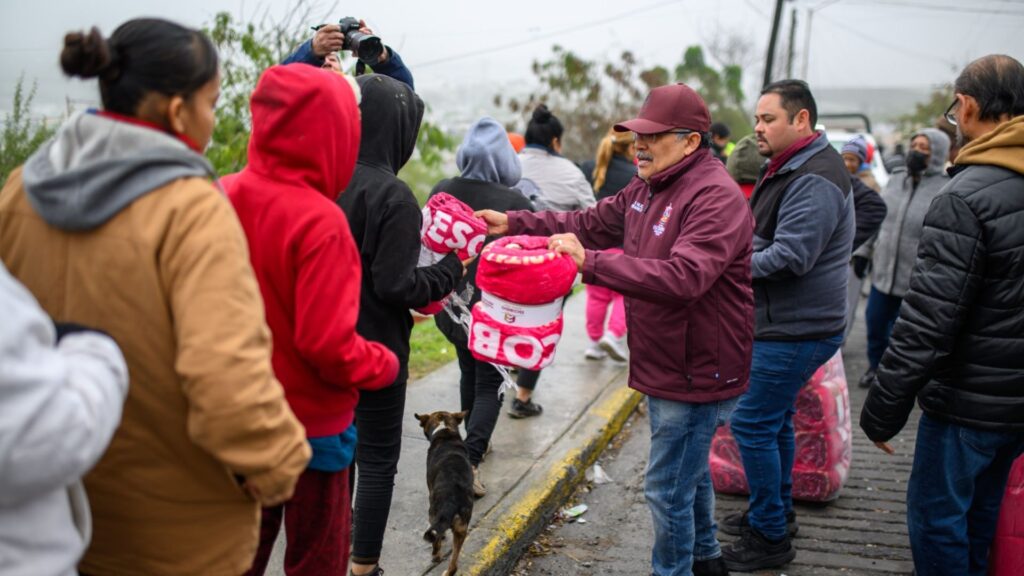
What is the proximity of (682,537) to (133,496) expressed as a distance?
231cm

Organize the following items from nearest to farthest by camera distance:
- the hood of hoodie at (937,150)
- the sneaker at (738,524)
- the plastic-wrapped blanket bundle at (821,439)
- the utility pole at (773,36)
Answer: the sneaker at (738,524) → the plastic-wrapped blanket bundle at (821,439) → the hood of hoodie at (937,150) → the utility pole at (773,36)

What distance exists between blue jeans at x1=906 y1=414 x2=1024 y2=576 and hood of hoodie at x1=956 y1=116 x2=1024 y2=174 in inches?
41.4

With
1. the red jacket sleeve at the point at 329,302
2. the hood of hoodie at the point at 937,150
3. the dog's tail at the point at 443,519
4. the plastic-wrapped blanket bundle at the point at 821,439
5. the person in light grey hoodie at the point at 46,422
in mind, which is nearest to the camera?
the person in light grey hoodie at the point at 46,422

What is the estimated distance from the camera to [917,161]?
6652 millimetres

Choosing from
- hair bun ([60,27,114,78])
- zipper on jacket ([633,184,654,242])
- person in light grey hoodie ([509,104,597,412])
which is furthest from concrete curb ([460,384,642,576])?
hair bun ([60,27,114,78])

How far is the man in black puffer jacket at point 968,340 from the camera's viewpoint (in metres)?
2.99

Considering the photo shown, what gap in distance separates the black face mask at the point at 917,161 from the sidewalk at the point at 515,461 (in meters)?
3.03

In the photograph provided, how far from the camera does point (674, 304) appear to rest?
306 cm

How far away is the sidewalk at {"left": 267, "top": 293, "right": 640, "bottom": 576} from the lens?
12.8 feet

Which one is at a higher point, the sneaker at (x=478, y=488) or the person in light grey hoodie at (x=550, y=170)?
the person in light grey hoodie at (x=550, y=170)

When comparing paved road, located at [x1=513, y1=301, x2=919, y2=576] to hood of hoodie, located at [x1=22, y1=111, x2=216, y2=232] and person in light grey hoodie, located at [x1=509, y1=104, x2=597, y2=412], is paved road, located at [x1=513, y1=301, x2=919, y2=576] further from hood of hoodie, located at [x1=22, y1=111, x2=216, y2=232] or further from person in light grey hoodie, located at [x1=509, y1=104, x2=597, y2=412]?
hood of hoodie, located at [x1=22, y1=111, x2=216, y2=232]

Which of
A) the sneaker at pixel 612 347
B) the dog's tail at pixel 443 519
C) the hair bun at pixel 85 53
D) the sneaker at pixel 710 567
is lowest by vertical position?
the sneaker at pixel 612 347

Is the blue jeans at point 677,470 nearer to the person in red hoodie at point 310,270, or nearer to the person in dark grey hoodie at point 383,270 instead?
the person in dark grey hoodie at point 383,270

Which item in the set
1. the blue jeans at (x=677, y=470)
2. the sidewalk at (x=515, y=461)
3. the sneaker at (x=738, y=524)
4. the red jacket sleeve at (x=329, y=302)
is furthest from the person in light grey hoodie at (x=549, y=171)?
the red jacket sleeve at (x=329, y=302)
